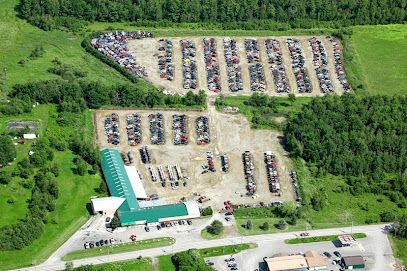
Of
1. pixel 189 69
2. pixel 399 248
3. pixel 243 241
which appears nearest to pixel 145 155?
pixel 243 241

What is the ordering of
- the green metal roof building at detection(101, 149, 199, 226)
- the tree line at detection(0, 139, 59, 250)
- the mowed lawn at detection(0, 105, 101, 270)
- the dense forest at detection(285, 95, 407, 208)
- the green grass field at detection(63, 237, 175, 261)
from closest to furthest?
the mowed lawn at detection(0, 105, 101, 270)
the green grass field at detection(63, 237, 175, 261)
the tree line at detection(0, 139, 59, 250)
the green metal roof building at detection(101, 149, 199, 226)
the dense forest at detection(285, 95, 407, 208)

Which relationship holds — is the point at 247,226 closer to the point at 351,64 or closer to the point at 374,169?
the point at 374,169

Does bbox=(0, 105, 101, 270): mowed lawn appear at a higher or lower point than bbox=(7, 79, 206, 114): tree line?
lower

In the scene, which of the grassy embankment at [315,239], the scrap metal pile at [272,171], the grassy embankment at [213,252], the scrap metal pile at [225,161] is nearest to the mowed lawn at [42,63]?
the scrap metal pile at [225,161]

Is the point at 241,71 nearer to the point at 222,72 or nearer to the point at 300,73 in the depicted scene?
the point at 222,72

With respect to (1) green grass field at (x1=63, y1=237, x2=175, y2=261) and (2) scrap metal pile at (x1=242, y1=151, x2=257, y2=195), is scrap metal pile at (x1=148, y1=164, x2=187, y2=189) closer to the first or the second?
(2) scrap metal pile at (x1=242, y1=151, x2=257, y2=195)

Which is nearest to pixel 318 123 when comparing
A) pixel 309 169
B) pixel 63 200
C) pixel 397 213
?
pixel 309 169

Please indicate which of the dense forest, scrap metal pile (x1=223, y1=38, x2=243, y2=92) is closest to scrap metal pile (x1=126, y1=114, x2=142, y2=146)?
scrap metal pile (x1=223, y1=38, x2=243, y2=92)
